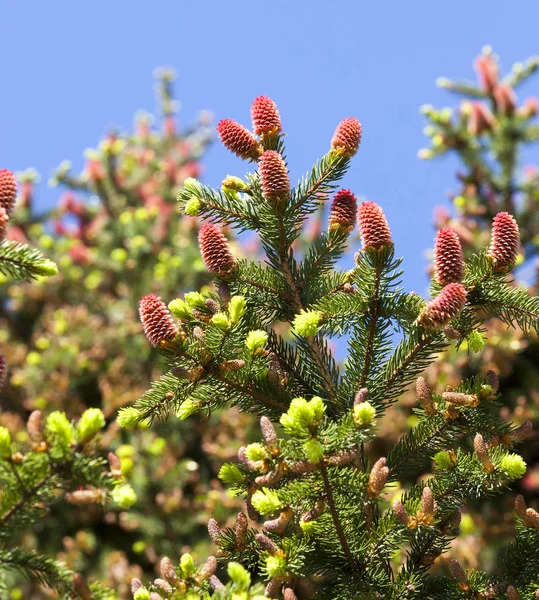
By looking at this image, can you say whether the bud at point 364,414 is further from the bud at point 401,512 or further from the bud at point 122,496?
the bud at point 122,496

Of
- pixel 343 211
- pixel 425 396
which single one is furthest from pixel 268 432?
pixel 343 211

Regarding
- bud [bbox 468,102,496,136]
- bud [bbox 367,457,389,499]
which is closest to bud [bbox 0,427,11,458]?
bud [bbox 367,457,389,499]

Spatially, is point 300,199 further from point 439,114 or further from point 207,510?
point 439,114

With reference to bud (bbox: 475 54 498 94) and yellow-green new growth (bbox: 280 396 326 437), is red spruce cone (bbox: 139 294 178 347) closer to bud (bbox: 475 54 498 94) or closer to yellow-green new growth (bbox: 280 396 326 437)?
yellow-green new growth (bbox: 280 396 326 437)

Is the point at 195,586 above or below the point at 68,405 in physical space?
below

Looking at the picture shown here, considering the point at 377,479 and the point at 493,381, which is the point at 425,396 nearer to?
the point at 493,381

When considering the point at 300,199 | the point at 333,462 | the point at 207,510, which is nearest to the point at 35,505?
the point at 333,462
